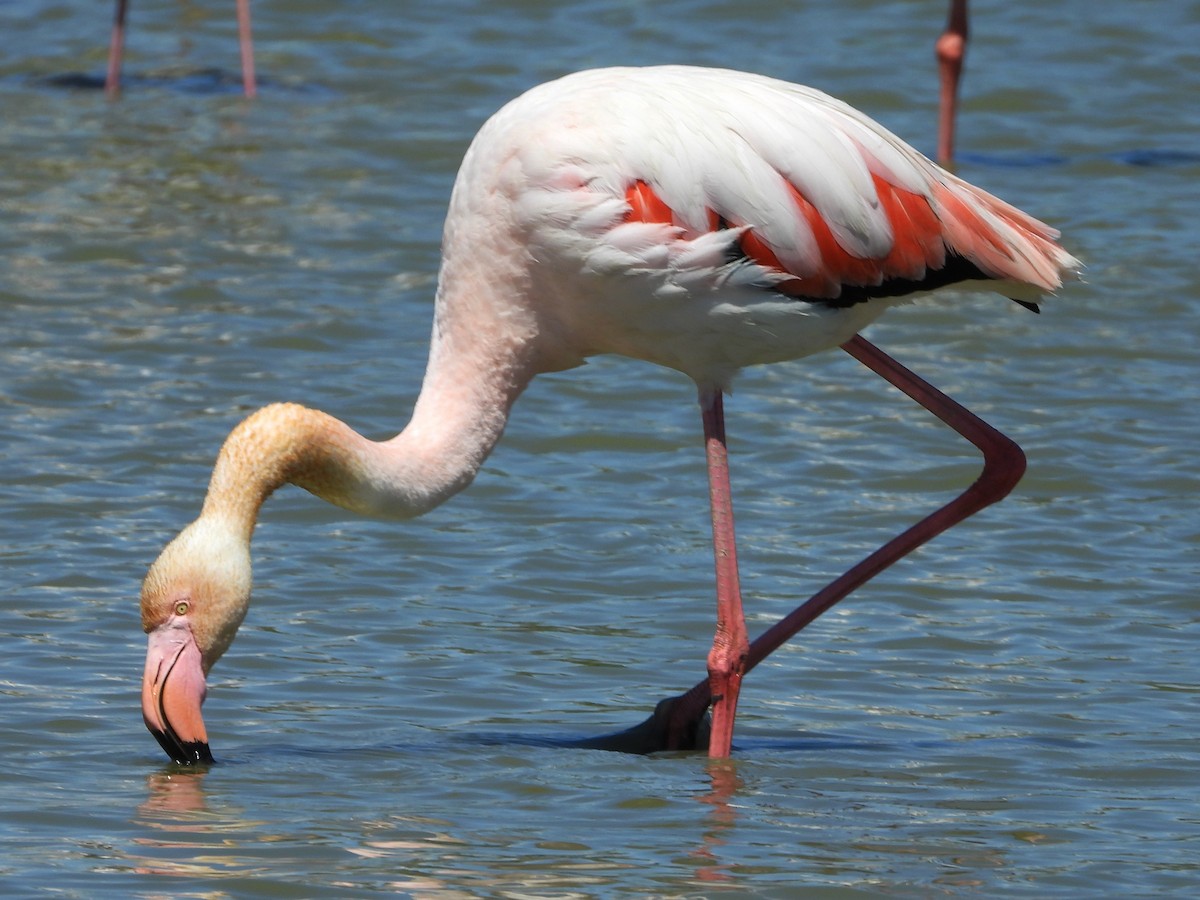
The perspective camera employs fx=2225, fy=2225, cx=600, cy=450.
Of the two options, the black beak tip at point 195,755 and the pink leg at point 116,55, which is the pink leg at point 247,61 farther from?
the black beak tip at point 195,755

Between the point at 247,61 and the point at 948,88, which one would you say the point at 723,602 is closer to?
the point at 948,88

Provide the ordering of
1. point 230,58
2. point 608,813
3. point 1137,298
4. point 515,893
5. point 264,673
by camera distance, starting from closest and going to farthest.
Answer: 1. point 515,893
2. point 608,813
3. point 264,673
4. point 1137,298
5. point 230,58

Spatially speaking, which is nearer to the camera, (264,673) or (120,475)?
(264,673)

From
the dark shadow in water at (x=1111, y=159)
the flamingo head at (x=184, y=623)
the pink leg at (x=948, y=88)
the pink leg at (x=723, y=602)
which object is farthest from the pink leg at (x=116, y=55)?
the flamingo head at (x=184, y=623)

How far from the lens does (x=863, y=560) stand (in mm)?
6844

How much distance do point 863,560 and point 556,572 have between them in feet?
4.02

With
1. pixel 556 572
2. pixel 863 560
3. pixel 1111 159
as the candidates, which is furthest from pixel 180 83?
pixel 863 560

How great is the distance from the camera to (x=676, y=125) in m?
6.18

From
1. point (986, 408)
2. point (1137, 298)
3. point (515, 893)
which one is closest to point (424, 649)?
point (515, 893)

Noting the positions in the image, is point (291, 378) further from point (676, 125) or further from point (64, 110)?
point (64, 110)

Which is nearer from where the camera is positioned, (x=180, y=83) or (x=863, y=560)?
(x=863, y=560)

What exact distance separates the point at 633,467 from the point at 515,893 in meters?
3.92

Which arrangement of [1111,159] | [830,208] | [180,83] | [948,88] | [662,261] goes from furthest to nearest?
[180,83]
[1111,159]
[948,88]
[830,208]
[662,261]

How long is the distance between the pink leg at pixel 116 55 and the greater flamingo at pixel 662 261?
914cm
